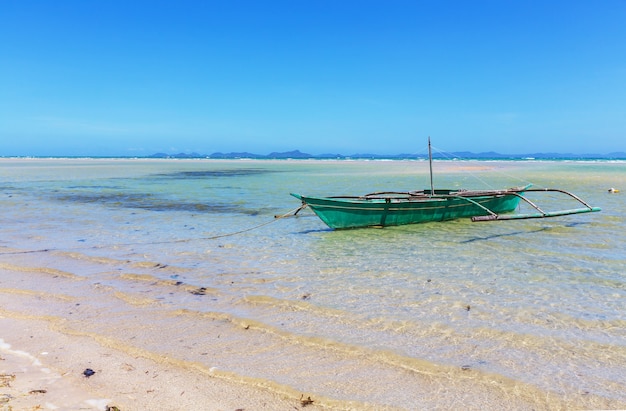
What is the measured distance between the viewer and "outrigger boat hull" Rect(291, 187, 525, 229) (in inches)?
429

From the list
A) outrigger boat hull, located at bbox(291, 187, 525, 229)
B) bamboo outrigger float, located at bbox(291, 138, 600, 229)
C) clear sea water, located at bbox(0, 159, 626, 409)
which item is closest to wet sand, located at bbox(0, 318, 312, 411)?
clear sea water, located at bbox(0, 159, 626, 409)

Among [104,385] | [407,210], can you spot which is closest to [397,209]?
[407,210]

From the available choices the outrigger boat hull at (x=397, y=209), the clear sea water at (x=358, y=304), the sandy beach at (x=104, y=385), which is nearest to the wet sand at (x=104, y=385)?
the sandy beach at (x=104, y=385)

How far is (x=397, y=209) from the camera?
11578 mm

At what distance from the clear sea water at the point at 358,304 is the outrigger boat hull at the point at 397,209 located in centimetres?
38

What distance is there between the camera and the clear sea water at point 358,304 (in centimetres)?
373

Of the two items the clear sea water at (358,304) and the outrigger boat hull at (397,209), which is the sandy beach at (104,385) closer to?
the clear sea water at (358,304)

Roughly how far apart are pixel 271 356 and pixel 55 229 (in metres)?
9.34

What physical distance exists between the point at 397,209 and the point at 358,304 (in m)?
6.19

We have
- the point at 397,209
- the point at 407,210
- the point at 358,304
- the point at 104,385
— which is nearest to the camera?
the point at 104,385

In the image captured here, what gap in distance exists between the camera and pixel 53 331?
4652 mm

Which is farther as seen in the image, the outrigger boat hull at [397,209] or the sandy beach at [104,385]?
the outrigger boat hull at [397,209]

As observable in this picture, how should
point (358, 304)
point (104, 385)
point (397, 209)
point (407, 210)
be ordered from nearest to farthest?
point (104, 385)
point (358, 304)
point (397, 209)
point (407, 210)

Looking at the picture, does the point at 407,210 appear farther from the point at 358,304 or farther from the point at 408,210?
the point at 358,304
